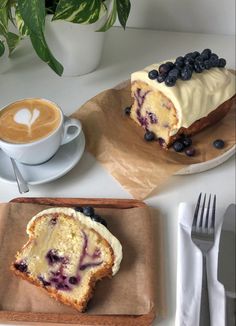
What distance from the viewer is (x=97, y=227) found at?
81 cm

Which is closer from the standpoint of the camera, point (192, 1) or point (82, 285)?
point (82, 285)

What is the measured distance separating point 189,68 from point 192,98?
6 centimetres

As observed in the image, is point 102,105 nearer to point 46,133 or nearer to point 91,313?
point 46,133

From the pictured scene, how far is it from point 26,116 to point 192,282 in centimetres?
45

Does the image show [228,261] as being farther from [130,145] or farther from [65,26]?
[65,26]

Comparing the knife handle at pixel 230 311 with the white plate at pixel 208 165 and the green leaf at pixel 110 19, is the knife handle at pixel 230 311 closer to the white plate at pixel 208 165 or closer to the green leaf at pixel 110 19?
the white plate at pixel 208 165

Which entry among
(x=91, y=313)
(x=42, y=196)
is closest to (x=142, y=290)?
(x=91, y=313)

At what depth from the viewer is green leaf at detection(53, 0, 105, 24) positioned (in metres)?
0.94

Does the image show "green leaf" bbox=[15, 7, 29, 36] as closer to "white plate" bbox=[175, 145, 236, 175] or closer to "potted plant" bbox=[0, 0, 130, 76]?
"potted plant" bbox=[0, 0, 130, 76]

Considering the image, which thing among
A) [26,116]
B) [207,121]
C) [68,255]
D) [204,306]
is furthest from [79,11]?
[204,306]

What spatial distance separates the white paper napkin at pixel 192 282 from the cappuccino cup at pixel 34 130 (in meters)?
0.28

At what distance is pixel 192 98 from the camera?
0.98 meters

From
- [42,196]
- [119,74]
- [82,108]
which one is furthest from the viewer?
[119,74]

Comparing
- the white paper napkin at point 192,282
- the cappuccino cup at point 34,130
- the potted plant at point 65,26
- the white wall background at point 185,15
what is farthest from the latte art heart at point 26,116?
the white wall background at point 185,15
